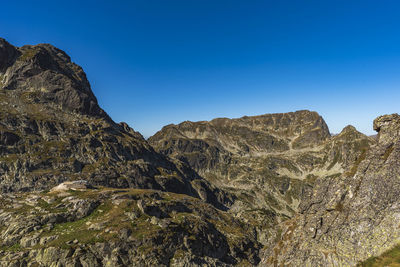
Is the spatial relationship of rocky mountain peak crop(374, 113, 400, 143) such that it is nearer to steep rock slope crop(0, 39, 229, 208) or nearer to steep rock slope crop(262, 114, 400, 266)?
steep rock slope crop(262, 114, 400, 266)

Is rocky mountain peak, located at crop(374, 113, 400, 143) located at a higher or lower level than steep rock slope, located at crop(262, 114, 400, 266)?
higher

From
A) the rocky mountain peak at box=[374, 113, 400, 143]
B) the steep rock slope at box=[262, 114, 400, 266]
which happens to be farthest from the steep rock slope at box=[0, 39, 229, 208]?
the rocky mountain peak at box=[374, 113, 400, 143]

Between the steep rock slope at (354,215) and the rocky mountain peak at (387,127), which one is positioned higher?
the rocky mountain peak at (387,127)

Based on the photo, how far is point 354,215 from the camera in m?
21.2

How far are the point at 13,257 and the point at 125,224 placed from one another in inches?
770

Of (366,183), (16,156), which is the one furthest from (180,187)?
(366,183)

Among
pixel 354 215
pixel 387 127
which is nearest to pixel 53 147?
pixel 354 215

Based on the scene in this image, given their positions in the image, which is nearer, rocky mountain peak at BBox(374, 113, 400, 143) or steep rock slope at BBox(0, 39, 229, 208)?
rocky mountain peak at BBox(374, 113, 400, 143)

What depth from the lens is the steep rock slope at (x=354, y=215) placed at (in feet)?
61.5

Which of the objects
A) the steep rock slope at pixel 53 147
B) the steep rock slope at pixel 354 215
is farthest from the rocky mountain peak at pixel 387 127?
the steep rock slope at pixel 53 147

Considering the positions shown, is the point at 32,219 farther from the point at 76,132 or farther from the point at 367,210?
the point at 76,132

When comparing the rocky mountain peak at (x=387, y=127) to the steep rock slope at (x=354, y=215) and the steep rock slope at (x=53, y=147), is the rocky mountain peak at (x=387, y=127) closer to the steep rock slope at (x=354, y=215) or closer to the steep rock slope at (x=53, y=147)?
the steep rock slope at (x=354, y=215)

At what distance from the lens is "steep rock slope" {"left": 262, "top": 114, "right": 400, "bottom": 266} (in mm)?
18734

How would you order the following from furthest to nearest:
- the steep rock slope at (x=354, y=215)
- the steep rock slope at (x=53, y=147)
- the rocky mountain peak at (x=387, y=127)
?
the steep rock slope at (x=53, y=147), the rocky mountain peak at (x=387, y=127), the steep rock slope at (x=354, y=215)
